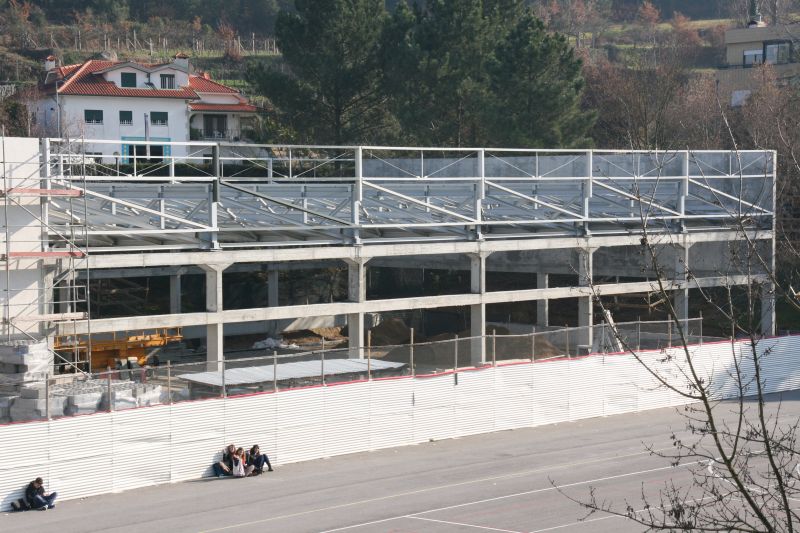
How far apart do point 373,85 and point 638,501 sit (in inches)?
1886

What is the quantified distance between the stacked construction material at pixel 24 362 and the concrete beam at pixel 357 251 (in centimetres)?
363

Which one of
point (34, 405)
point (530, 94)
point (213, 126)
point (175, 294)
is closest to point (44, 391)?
point (34, 405)

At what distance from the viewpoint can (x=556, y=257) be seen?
1956 inches

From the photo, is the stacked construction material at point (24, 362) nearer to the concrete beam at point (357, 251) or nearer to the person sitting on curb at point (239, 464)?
the concrete beam at point (357, 251)

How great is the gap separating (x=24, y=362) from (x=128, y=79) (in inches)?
2245

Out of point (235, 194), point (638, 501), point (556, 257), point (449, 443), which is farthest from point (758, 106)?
point (638, 501)

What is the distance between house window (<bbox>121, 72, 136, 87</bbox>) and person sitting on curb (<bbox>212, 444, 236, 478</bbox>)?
58069 mm

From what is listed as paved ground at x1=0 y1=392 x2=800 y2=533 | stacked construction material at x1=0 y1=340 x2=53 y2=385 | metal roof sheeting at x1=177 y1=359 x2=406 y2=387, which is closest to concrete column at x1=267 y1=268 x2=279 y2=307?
metal roof sheeting at x1=177 y1=359 x2=406 y2=387

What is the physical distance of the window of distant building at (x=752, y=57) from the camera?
96562mm

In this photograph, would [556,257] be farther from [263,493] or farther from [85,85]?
[85,85]

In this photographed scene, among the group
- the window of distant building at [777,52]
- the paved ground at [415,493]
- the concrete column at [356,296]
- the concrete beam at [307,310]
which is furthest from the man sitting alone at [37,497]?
the window of distant building at [777,52]

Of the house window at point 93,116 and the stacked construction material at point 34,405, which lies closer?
the stacked construction material at point 34,405

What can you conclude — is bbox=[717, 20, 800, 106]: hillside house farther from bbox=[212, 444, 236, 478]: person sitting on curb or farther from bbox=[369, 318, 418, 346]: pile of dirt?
A: bbox=[212, 444, 236, 478]: person sitting on curb

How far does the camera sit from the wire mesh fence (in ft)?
83.6
